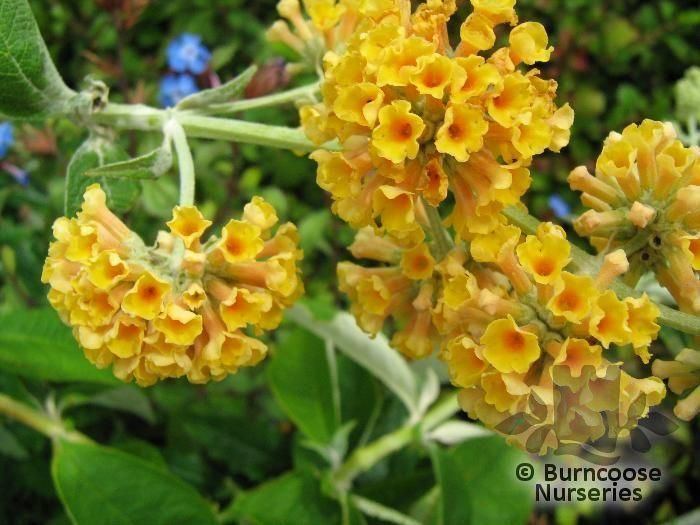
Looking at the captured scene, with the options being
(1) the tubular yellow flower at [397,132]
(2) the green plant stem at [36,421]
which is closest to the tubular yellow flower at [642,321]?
(1) the tubular yellow flower at [397,132]

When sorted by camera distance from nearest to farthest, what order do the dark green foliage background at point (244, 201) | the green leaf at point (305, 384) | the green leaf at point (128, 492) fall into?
the green leaf at point (128, 492) → the green leaf at point (305, 384) → the dark green foliage background at point (244, 201)

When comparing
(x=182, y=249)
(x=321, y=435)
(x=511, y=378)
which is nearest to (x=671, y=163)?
(x=511, y=378)

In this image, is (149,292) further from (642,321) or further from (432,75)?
(642,321)

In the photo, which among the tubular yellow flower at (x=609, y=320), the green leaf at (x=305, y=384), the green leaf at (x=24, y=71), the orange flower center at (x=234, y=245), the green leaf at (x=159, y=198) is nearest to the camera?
the tubular yellow flower at (x=609, y=320)

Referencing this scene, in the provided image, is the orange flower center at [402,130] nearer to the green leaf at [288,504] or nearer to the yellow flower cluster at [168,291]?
the yellow flower cluster at [168,291]

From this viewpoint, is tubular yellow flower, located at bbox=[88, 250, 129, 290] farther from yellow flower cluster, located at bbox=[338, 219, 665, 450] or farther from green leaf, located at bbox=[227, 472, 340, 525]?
green leaf, located at bbox=[227, 472, 340, 525]

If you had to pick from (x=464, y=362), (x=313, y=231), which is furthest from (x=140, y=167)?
(x=313, y=231)
